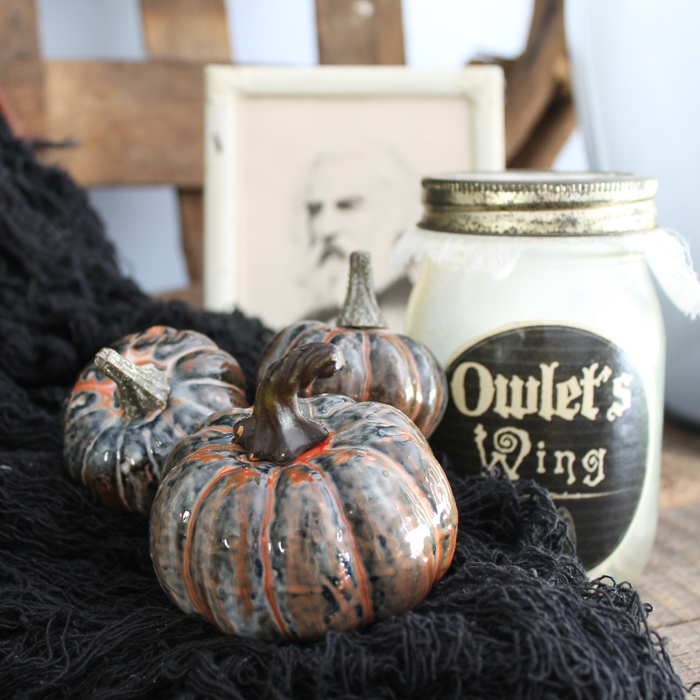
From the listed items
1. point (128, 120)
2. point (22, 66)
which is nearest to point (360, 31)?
point (128, 120)

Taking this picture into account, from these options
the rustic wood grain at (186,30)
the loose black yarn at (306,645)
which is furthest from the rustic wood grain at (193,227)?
the loose black yarn at (306,645)

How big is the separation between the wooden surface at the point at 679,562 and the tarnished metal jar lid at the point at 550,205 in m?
0.30

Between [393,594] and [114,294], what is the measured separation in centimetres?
61

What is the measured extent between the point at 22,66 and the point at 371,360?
102 centimetres

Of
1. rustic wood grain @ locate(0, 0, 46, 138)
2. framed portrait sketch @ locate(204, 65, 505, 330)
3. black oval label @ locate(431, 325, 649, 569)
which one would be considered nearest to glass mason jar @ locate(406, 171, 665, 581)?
black oval label @ locate(431, 325, 649, 569)

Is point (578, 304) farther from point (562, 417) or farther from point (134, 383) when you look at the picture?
point (134, 383)

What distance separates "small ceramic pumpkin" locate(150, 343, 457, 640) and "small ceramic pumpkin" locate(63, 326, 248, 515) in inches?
5.0

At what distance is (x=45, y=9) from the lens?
1.41m

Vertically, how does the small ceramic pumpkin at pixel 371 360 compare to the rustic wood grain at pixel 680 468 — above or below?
above

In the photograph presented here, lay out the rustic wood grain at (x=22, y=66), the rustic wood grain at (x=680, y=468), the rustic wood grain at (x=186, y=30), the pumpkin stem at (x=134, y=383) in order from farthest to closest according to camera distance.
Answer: the rustic wood grain at (x=186, y=30) → the rustic wood grain at (x=22, y=66) → the rustic wood grain at (x=680, y=468) → the pumpkin stem at (x=134, y=383)

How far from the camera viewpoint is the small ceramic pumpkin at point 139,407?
1.82 ft

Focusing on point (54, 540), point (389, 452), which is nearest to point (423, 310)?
point (389, 452)

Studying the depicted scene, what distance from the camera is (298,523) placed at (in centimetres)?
39

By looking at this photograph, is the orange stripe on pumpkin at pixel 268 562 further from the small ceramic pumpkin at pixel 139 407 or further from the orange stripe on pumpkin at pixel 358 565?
the small ceramic pumpkin at pixel 139 407
